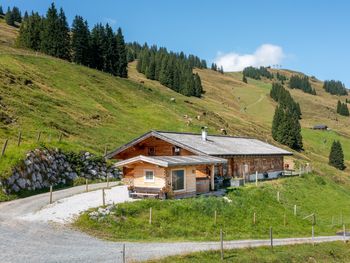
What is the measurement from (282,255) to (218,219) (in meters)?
7.45

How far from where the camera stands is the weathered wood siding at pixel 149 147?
1800 inches

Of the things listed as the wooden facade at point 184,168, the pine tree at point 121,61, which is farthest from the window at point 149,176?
the pine tree at point 121,61

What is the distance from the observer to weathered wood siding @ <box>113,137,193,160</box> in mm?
45719

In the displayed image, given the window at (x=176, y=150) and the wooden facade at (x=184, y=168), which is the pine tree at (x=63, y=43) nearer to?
the wooden facade at (x=184, y=168)

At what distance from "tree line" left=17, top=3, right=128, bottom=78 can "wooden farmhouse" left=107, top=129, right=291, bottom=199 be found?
71.7 meters

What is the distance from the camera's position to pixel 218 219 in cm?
3309

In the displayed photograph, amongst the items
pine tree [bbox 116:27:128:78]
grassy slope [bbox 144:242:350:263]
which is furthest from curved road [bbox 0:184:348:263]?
pine tree [bbox 116:27:128:78]

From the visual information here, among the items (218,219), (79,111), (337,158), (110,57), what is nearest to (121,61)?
(110,57)

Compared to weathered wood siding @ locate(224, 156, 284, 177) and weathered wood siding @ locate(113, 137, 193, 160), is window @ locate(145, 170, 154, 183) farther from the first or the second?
weathered wood siding @ locate(224, 156, 284, 177)

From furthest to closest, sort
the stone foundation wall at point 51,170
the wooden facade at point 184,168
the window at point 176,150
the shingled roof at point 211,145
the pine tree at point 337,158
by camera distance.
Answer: the pine tree at point 337,158, the window at point 176,150, the shingled roof at point 211,145, the wooden facade at point 184,168, the stone foundation wall at point 51,170

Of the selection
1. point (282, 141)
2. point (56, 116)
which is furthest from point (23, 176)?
point (282, 141)

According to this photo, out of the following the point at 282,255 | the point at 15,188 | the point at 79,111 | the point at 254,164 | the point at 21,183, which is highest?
the point at 79,111

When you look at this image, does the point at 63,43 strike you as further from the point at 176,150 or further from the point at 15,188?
the point at 15,188

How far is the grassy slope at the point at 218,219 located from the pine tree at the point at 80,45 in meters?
84.4
